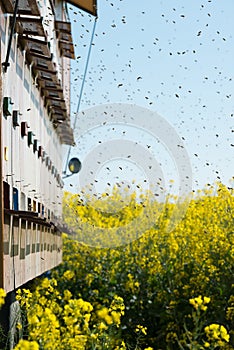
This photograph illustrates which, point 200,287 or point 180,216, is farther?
point 180,216

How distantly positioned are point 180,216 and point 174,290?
4123 millimetres

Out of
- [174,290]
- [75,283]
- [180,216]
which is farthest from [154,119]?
[174,290]

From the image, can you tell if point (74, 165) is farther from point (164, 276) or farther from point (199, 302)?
point (199, 302)

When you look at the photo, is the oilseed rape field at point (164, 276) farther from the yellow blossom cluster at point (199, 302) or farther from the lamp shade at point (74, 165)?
the lamp shade at point (74, 165)

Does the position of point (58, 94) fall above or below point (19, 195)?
above

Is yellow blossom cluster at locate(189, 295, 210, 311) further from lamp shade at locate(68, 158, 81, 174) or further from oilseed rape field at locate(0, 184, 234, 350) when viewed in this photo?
lamp shade at locate(68, 158, 81, 174)

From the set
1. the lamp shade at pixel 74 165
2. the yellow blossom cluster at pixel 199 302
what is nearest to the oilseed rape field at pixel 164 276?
the yellow blossom cluster at pixel 199 302

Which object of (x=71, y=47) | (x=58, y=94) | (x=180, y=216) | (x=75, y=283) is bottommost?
(x=75, y=283)

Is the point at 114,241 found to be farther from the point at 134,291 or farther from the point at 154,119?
the point at 134,291

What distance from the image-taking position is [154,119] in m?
14.8

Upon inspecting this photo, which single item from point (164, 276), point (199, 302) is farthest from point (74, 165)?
point (199, 302)

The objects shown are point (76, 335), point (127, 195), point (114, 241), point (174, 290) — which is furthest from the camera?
point (127, 195)

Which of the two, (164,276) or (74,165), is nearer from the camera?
(164,276)

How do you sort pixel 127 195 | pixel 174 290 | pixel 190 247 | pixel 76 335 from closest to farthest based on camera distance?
pixel 76 335, pixel 174 290, pixel 190 247, pixel 127 195
